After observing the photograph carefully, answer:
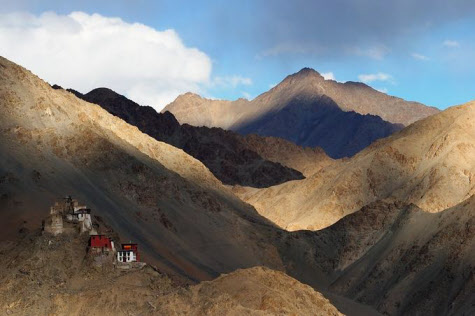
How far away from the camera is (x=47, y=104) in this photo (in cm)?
13988

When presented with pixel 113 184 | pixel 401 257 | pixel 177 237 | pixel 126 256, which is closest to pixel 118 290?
pixel 126 256

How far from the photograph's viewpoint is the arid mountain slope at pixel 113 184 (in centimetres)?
11875

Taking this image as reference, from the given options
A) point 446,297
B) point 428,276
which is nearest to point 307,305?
point 446,297

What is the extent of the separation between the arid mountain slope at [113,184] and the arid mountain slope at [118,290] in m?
29.6

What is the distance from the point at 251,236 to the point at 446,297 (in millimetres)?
47660

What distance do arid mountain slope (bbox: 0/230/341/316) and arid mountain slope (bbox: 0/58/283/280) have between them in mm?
29597

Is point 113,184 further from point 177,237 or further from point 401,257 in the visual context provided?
point 401,257

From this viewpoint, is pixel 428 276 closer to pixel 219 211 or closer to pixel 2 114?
pixel 219 211

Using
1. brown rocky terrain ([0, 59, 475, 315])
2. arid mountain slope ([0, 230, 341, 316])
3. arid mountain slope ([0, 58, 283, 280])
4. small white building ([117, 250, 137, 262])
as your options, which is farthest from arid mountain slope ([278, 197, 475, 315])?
small white building ([117, 250, 137, 262])

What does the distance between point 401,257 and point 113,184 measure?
158ft

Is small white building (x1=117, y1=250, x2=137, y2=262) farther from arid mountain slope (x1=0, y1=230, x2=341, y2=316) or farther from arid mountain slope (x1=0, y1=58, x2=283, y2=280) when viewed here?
arid mountain slope (x1=0, y1=58, x2=283, y2=280)

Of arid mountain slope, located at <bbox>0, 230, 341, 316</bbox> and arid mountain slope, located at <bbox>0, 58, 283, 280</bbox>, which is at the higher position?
arid mountain slope, located at <bbox>0, 58, 283, 280</bbox>

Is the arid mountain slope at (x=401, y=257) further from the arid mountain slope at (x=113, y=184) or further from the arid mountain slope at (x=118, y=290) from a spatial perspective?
the arid mountain slope at (x=118, y=290)

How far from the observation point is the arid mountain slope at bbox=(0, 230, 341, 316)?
6322 centimetres
